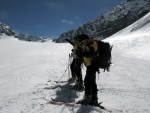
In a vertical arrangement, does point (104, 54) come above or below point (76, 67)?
above

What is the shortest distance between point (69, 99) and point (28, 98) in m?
1.35

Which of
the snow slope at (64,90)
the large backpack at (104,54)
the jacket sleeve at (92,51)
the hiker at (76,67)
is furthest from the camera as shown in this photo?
the hiker at (76,67)

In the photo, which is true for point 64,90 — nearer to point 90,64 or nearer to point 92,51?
point 90,64

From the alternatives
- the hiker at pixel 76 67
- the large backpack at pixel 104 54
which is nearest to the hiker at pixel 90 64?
the large backpack at pixel 104 54

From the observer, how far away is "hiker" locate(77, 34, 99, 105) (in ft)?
25.4

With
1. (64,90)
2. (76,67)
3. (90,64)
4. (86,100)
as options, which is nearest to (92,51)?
(90,64)

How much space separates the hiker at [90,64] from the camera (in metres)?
7.74

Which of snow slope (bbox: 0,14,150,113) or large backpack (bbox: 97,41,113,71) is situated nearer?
snow slope (bbox: 0,14,150,113)

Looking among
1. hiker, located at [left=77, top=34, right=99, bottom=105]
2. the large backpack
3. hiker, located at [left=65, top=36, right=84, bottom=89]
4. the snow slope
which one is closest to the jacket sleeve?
hiker, located at [left=77, top=34, right=99, bottom=105]

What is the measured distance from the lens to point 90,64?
26.1ft

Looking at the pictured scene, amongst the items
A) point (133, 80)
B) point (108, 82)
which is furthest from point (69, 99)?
point (133, 80)

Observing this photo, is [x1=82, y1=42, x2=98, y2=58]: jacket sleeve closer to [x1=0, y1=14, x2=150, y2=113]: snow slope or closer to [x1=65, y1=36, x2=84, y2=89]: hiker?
[x1=0, y1=14, x2=150, y2=113]: snow slope

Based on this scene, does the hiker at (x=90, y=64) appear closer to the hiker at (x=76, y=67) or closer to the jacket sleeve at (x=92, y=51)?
the jacket sleeve at (x=92, y=51)

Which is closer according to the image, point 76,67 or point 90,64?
point 90,64
